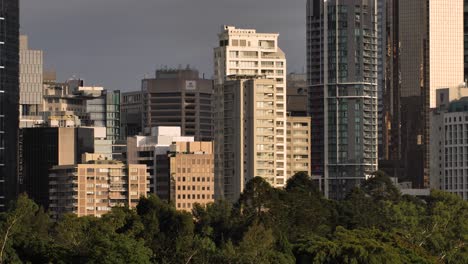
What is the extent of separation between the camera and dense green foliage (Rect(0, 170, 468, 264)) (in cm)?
14262

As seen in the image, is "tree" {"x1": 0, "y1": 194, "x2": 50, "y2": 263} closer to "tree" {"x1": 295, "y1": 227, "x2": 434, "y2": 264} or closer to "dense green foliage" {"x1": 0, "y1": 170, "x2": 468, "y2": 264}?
"dense green foliage" {"x1": 0, "y1": 170, "x2": 468, "y2": 264}

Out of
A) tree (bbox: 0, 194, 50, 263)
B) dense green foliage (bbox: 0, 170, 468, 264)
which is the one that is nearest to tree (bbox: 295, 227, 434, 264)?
dense green foliage (bbox: 0, 170, 468, 264)

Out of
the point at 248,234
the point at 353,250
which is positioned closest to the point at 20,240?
the point at 248,234

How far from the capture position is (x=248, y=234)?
15888 centimetres

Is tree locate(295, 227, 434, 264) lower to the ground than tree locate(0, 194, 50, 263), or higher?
lower

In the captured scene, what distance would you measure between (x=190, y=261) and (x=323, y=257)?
10.6 m

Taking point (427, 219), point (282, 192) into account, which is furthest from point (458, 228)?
point (282, 192)

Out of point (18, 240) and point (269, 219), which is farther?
point (269, 219)

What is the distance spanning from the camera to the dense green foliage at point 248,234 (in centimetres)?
14262

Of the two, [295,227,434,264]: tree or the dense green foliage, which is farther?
[295,227,434,264]: tree

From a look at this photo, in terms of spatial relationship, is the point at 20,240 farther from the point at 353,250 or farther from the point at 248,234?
the point at 353,250

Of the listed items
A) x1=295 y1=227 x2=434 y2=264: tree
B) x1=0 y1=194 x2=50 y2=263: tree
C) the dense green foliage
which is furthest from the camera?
x1=295 y1=227 x2=434 y2=264: tree

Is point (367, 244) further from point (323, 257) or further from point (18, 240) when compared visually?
point (18, 240)

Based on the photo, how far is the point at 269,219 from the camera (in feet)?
584
